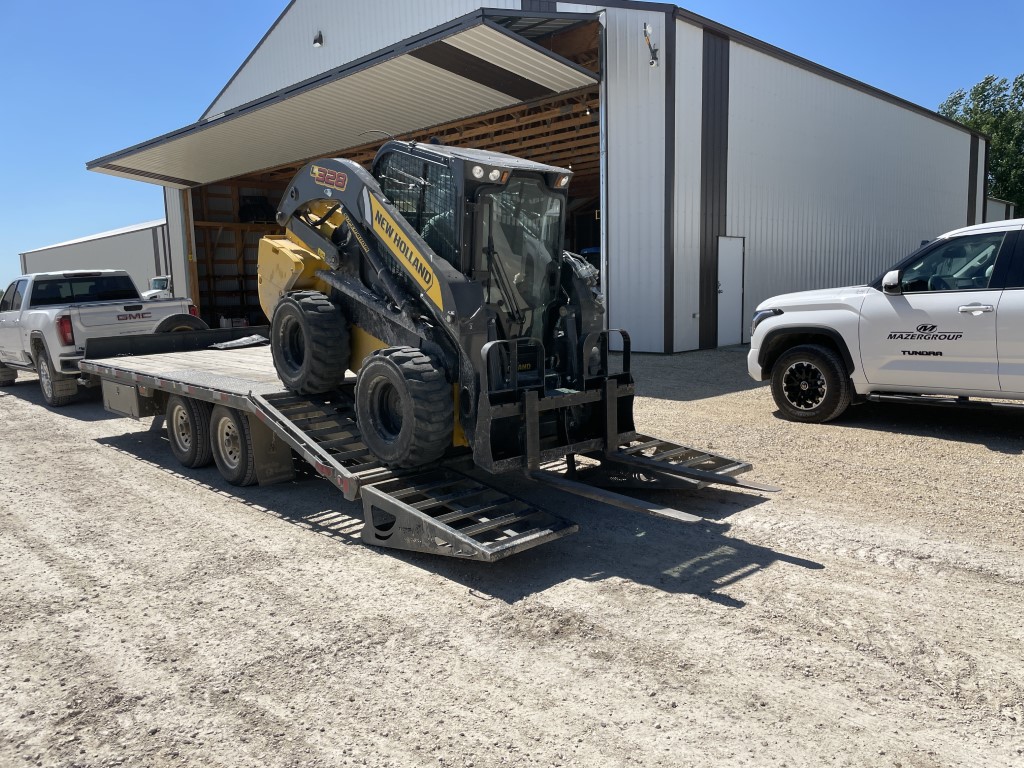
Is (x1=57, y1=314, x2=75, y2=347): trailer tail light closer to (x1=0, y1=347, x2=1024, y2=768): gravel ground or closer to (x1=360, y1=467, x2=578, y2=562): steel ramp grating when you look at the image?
(x1=0, y1=347, x2=1024, y2=768): gravel ground

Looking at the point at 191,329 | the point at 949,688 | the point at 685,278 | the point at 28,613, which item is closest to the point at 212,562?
the point at 28,613

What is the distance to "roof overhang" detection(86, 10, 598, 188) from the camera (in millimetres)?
14055

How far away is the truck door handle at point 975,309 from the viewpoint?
7375mm

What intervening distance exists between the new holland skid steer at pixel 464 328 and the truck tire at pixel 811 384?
298cm

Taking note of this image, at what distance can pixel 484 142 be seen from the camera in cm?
2023

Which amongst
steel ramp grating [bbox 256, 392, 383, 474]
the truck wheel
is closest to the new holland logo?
steel ramp grating [bbox 256, 392, 383, 474]

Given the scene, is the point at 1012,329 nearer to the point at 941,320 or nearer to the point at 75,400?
the point at 941,320

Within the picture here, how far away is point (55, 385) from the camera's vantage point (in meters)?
11.6

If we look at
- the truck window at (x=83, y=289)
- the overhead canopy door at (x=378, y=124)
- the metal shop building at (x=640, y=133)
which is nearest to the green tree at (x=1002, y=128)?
the metal shop building at (x=640, y=133)

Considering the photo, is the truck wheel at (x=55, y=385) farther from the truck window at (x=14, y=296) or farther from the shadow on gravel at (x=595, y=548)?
the shadow on gravel at (x=595, y=548)

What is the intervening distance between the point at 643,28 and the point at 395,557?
41.6ft

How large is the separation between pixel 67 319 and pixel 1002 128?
42318 millimetres

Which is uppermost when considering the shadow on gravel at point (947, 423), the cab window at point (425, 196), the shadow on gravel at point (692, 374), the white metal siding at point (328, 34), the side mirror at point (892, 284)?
the white metal siding at point (328, 34)

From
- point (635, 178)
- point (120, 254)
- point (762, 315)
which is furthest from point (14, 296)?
point (120, 254)
